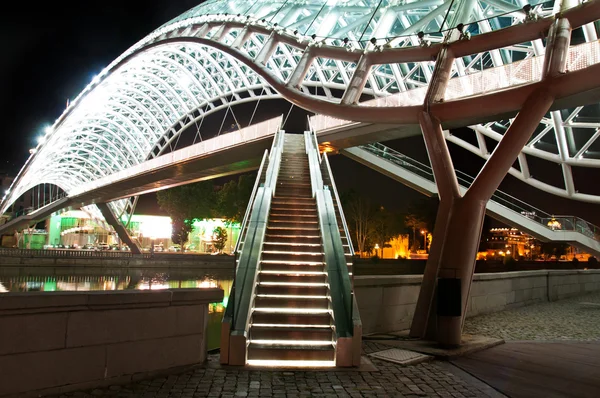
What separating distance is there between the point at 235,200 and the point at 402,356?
46.2m

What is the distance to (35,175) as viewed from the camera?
68438 mm

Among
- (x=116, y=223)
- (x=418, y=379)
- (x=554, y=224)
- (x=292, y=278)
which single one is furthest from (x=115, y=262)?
(x=116, y=223)

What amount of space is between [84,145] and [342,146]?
5767 cm

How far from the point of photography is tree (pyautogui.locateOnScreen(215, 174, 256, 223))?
173 ft

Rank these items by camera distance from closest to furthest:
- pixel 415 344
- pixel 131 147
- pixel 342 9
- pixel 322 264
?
pixel 415 344
pixel 322 264
pixel 342 9
pixel 131 147

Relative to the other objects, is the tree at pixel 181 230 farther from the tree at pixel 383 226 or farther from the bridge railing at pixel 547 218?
the bridge railing at pixel 547 218

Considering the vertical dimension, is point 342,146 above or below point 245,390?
above

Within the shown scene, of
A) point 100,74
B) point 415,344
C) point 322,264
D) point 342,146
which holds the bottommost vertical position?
point 415,344

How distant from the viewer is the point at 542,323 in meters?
13.7

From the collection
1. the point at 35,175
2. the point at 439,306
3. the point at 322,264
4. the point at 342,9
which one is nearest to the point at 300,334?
the point at 322,264

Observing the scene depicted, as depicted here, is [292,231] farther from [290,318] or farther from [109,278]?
[109,278]

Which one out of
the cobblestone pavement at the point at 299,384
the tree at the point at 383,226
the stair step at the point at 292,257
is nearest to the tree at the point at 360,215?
the tree at the point at 383,226

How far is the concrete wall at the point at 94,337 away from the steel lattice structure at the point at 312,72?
747cm

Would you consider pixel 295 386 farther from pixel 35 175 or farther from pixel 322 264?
pixel 35 175
